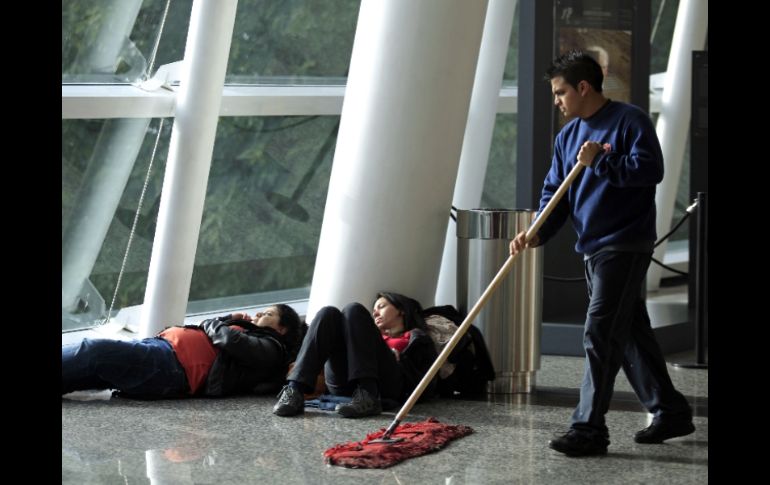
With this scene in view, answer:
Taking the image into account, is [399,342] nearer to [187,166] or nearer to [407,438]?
[407,438]

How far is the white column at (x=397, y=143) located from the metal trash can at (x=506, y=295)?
36 cm

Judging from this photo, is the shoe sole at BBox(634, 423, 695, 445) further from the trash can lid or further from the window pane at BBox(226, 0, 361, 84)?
the window pane at BBox(226, 0, 361, 84)

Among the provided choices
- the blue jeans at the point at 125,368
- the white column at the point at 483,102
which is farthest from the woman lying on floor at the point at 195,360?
the white column at the point at 483,102

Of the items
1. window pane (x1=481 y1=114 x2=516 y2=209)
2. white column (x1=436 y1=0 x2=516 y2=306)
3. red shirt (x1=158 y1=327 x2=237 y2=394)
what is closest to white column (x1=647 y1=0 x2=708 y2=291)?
window pane (x1=481 y1=114 x2=516 y2=209)

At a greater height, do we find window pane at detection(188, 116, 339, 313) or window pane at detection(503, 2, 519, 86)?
window pane at detection(503, 2, 519, 86)

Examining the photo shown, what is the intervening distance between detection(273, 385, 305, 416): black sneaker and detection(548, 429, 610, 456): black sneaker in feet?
4.49

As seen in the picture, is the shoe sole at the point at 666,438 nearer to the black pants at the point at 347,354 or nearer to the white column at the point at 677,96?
the black pants at the point at 347,354

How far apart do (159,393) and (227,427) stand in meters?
0.76

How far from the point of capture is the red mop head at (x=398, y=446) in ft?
16.5

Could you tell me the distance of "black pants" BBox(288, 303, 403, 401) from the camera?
6195mm

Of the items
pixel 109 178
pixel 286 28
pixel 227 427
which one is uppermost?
pixel 286 28

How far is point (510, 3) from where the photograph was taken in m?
9.66
